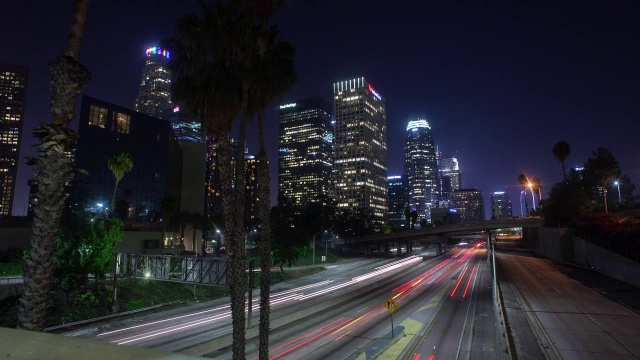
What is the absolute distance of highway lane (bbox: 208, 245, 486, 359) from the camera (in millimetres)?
23375

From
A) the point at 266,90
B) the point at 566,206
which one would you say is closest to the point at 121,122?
the point at 266,90

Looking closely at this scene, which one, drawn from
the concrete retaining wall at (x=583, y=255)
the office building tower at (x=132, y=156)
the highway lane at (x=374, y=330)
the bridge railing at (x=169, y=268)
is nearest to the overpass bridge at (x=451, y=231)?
the concrete retaining wall at (x=583, y=255)

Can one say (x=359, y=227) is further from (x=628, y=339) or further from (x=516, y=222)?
(x=628, y=339)

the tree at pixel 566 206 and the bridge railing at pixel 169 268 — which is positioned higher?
the tree at pixel 566 206

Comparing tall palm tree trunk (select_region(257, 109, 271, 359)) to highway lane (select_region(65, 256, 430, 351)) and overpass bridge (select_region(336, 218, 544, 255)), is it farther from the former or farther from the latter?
overpass bridge (select_region(336, 218, 544, 255))

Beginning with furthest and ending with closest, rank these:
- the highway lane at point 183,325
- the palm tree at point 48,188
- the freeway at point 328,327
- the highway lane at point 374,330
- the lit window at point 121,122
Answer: the lit window at point 121,122 < the highway lane at point 183,325 < the freeway at point 328,327 < the highway lane at point 374,330 < the palm tree at point 48,188

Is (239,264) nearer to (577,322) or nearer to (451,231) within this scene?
(577,322)

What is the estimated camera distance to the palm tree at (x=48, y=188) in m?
8.29

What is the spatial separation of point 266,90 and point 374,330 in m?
21.6

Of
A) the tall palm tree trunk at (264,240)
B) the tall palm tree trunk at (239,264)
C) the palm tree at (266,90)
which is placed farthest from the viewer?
the palm tree at (266,90)

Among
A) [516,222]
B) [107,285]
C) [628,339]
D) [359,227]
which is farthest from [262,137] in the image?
[359,227]

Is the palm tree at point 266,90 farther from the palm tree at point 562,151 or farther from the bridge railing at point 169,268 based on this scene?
the palm tree at point 562,151

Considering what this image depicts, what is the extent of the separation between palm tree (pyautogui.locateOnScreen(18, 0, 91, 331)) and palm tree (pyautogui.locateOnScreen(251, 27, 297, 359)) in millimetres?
8597

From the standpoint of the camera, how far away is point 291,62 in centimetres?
1797
